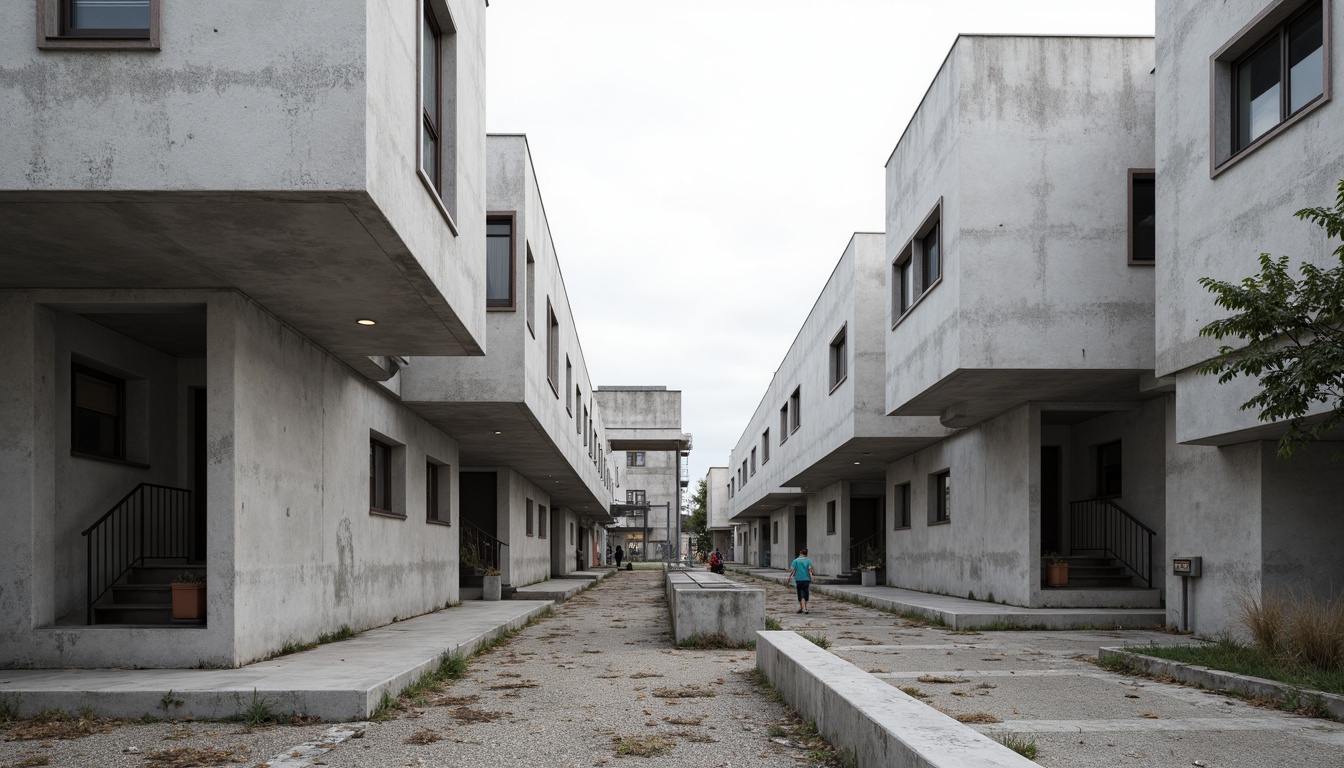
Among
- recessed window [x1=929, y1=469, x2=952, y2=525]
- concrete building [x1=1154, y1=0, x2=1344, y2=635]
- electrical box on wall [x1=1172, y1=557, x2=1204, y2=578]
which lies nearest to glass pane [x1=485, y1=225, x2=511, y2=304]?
concrete building [x1=1154, y1=0, x2=1344, y2=635]

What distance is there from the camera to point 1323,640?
29.2 feet

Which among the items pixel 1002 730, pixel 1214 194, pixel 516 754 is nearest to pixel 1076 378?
pixel 1214 194

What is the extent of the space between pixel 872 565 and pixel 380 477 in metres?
16.9

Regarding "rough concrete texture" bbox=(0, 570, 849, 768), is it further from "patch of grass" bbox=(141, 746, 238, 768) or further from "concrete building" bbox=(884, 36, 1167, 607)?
"concrete building" bbox=(884, 36, 1167, 607)

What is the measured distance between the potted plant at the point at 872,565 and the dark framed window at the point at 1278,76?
60.4ft

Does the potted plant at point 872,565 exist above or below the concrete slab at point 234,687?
below

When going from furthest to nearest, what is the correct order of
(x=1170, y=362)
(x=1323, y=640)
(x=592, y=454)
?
(x=592, y=454), (x=1170, y=362), (x=1323, y=640)

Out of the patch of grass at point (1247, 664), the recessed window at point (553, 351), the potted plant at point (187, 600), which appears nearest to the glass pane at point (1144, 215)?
the patch of grass at point (1247, 664)

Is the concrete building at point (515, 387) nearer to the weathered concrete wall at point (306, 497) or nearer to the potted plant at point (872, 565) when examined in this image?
the weathered concrete wall at point (306, 497)

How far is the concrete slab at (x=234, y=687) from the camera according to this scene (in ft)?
25.0

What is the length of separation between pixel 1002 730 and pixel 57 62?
315 inches

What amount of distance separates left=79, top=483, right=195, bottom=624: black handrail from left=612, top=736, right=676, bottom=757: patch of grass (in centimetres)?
589

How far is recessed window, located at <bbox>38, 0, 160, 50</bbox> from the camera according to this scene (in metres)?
6.97

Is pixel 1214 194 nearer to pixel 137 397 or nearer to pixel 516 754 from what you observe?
pixel 516 754
